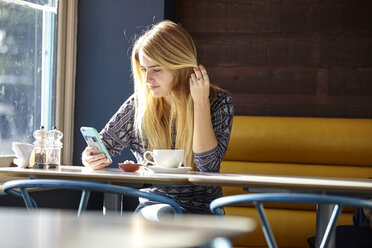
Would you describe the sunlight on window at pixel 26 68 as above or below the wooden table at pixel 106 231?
above

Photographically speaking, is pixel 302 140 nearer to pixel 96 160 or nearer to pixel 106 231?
pixel 96 160

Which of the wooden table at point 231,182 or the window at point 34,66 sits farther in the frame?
the window at point 34,66

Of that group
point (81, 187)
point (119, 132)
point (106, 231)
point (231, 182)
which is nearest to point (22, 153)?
point (119, 132)

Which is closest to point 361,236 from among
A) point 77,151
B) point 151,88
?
point 151,88

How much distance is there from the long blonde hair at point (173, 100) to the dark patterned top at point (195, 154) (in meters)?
0.06

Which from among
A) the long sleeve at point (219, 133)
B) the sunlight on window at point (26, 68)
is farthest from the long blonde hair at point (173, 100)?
the sunlight on window at point (26, 68)

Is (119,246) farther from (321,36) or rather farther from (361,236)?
(321,36)

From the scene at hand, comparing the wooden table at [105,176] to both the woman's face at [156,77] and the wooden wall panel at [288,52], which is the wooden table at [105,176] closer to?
the woman's face at [156,77]

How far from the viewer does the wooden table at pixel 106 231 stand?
0.61 m

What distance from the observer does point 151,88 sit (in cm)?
243

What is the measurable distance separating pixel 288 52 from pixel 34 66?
154cm

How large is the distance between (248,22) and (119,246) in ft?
10.7

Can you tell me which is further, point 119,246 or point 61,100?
point 61,100

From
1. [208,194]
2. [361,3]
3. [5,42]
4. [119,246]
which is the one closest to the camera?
[119,246]
